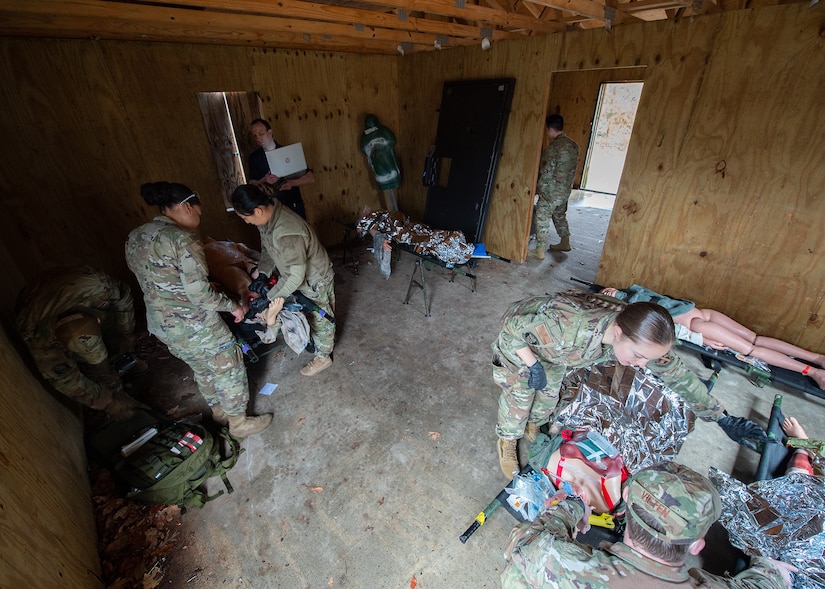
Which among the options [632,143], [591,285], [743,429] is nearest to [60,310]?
[743,429]

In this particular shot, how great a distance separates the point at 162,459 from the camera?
7.15 ft

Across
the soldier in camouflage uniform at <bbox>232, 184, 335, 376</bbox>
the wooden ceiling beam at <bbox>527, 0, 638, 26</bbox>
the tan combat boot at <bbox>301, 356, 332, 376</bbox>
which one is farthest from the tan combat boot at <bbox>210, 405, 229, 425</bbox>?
the wooden ceiling beam at <bbox>527, 0, 638, 26</bbox>

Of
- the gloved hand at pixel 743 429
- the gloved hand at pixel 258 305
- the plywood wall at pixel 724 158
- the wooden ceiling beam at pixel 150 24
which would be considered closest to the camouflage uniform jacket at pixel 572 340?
the gloved hand at pixel 743 429

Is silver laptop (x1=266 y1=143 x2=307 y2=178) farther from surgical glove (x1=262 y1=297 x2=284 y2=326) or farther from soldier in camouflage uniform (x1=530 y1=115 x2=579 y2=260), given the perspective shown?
soldier in camouflage uniform (x1=530 y1=115 x2=579 y2=260)

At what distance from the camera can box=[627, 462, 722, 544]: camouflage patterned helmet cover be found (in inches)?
44.9

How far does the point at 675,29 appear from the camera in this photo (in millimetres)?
2938

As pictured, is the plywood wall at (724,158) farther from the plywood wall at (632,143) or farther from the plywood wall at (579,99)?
the plywood wall at (579,99)

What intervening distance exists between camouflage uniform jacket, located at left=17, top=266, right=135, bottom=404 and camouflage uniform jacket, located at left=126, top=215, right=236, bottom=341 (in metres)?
0.49

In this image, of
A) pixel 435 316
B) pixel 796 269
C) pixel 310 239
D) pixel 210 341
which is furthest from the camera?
pixel 435 316

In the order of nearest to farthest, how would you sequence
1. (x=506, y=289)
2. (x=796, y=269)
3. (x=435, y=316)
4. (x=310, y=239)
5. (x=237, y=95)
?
(x=310, y=239)
(x=796, y=269)
(x=435, y=316)
(x=506, y=289)
(x=237, y=95)

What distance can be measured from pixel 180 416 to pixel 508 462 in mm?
2449

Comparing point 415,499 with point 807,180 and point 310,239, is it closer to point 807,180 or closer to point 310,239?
point 310,239

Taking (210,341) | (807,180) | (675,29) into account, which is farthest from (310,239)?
(807,180)

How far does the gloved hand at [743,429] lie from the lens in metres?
1.94
